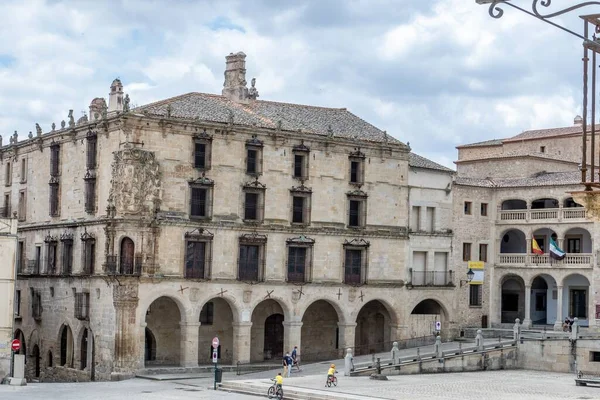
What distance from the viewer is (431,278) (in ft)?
218

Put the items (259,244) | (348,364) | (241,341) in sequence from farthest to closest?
(259,244) → (241,341) → (348,364)

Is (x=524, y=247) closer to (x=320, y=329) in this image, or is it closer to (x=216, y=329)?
(x=320, y=329)

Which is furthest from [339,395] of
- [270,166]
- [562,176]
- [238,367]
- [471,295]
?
[562,176]

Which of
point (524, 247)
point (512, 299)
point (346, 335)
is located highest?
point (524, 247)

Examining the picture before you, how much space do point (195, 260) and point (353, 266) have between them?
410 inches

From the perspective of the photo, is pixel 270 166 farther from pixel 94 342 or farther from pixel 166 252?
pixel 94 342

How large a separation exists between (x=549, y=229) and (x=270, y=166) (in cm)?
1860

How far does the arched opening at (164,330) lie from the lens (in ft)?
196

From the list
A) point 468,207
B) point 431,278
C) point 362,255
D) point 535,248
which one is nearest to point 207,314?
point 362,255

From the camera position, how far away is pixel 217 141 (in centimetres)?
5928

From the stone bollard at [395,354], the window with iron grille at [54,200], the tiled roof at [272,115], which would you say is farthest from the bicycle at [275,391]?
the window with iron grille at [54,200]

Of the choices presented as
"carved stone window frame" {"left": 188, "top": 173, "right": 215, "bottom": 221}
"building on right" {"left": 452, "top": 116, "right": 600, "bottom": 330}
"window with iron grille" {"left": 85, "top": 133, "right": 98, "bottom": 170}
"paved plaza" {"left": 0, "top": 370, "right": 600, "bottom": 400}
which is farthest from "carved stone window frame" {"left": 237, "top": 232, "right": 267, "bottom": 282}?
"building on right" {"left": 452, "top": 116, "right": 600, "bottom": 330}

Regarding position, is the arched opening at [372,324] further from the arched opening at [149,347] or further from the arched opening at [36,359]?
the arched opening at [36,359]

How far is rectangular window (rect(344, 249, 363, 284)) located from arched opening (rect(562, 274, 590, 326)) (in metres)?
13.2
